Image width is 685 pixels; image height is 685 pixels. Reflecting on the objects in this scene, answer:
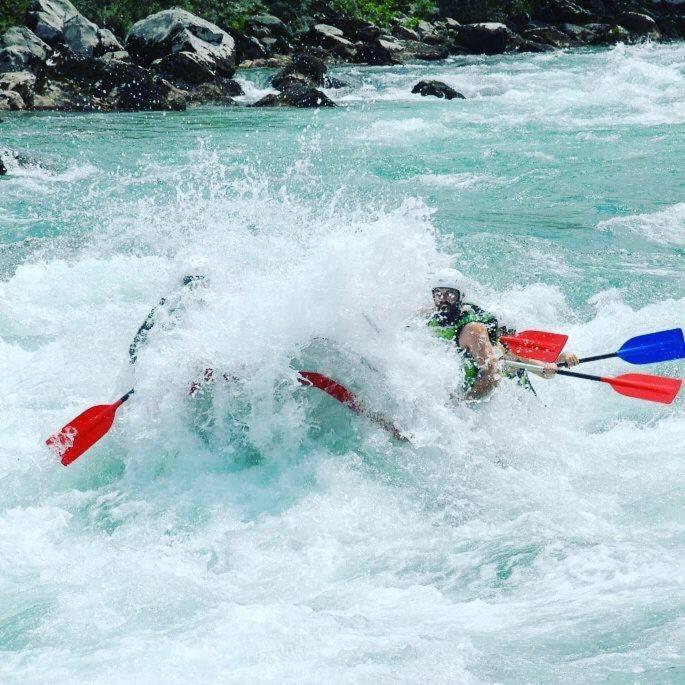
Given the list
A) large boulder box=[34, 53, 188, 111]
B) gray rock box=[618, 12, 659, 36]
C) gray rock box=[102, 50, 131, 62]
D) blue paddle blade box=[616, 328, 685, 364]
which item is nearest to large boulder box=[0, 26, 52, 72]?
large boulder box=[34, 53, 188, 111]

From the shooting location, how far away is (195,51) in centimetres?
1947

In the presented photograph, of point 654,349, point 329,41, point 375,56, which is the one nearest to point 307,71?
point 375,56

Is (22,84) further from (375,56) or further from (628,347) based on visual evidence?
(628,347)

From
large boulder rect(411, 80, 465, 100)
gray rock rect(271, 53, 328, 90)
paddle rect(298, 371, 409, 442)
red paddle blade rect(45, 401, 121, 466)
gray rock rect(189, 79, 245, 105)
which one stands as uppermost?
paddle rect(298, 371, 409, 442)

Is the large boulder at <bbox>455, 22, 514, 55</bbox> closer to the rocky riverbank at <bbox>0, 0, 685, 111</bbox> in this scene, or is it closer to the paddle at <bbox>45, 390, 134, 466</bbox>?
the rocky riverbank at <bbox>0, 0, 685, 111</bbox>

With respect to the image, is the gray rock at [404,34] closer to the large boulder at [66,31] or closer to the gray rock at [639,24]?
the gray rock at [639,24]

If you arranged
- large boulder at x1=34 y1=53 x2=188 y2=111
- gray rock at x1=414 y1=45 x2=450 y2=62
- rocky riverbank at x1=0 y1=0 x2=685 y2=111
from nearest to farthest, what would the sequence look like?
large boulder at x1=34 y1=53 x2=188 y2=111 → rocky riverbank at x1=0 y1=0 x2=685 y2=111 → gray rock at x1=414 y1=45 x2=450 y2=62

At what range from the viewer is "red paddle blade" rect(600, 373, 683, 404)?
18.3 ft

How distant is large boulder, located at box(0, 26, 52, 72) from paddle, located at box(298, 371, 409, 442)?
14.8 metres

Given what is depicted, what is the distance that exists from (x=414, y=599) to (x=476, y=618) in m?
0.34

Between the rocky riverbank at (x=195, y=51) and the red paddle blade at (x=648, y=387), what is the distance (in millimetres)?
13072

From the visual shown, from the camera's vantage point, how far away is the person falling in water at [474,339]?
18.2 feet

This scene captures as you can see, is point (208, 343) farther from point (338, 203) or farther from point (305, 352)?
point (338, 203)

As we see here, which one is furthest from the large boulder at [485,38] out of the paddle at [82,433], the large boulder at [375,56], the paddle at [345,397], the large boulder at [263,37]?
the paddle at [82,433]
